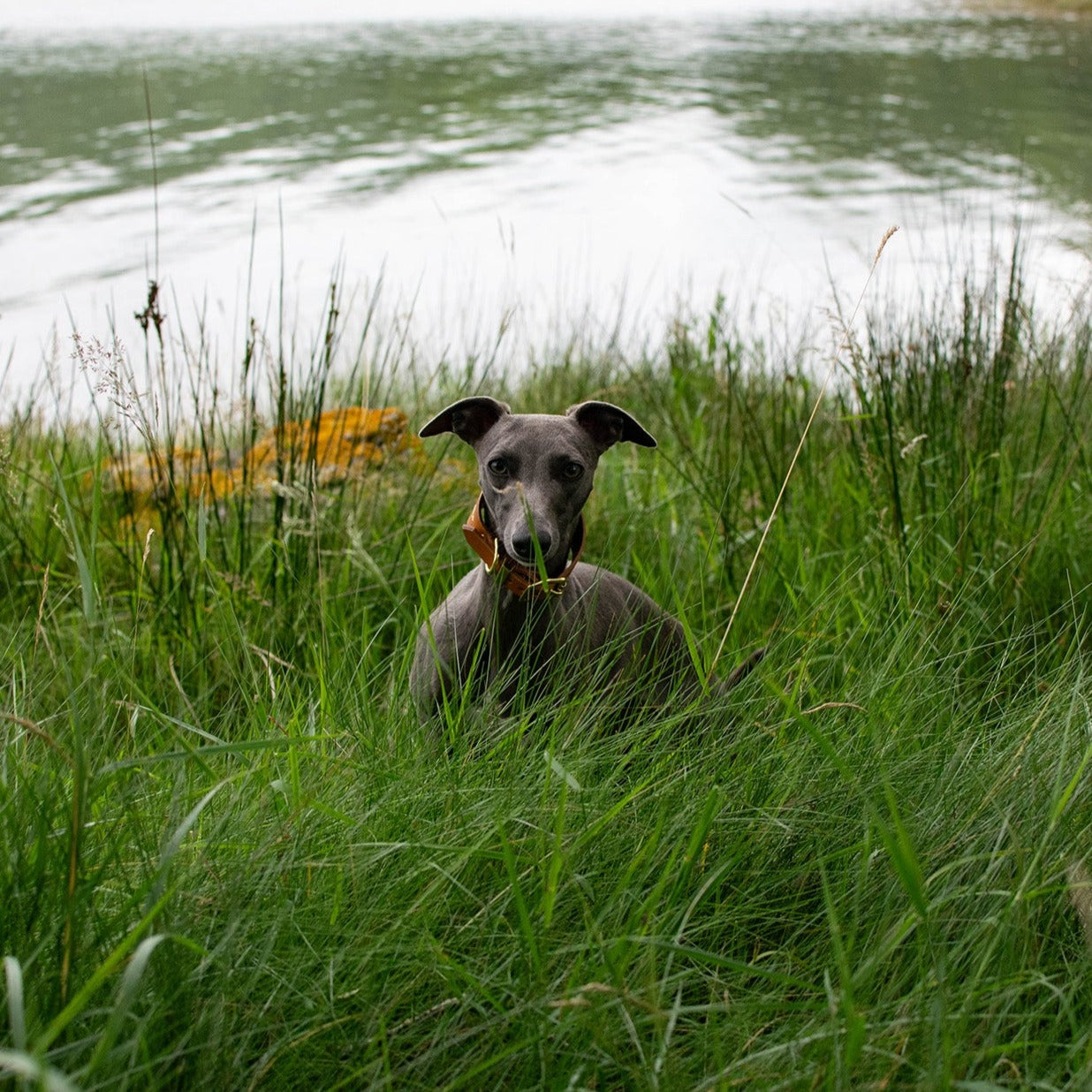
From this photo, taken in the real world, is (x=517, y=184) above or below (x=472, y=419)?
below

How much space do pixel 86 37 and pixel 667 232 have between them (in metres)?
22.3

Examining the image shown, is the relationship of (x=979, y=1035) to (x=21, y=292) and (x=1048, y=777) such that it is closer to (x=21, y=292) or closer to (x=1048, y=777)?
(x=1048, y=777)

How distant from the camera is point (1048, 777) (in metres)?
2.07

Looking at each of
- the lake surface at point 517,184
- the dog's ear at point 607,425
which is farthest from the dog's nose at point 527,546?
the lake surface at point 517,184

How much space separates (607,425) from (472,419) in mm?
351

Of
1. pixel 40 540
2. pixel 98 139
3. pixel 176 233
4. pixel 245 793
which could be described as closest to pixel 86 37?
pixel 98 139

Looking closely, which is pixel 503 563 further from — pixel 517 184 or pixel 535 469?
pixel 517 184

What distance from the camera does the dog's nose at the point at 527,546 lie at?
2.40m

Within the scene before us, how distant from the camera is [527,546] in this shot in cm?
241

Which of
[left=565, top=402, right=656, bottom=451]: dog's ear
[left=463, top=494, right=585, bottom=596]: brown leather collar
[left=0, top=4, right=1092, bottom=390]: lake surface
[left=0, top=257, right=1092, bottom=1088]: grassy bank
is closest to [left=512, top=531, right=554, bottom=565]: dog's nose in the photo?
[left=463, top=494, right=585, bottom=596]: brown leather collar

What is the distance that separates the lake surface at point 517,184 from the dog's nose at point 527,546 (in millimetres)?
1337

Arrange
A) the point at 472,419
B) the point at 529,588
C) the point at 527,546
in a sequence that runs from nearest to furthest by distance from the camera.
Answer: the point at 527,546 < the point at 529,588 < the point at 472,419

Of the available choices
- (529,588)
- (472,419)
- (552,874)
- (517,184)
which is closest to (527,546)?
(529,588)

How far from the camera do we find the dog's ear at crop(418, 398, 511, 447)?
2.81 meters
